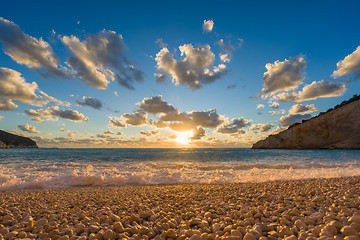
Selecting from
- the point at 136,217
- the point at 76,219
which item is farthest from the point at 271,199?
the point at 76,219

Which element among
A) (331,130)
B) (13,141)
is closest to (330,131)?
(331,130)

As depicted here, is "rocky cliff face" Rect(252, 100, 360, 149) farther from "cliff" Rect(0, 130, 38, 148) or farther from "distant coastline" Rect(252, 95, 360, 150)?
"cliff" Rect(0, 130, 38, 148)

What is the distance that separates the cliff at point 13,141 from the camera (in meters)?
127

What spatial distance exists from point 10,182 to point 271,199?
1225 centimetres

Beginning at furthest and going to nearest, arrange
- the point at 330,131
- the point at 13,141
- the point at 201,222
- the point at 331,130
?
the point at 13,141 < the point at 330,131 < the point at 331,130 < the point at 201,222

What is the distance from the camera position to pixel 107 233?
2535mm

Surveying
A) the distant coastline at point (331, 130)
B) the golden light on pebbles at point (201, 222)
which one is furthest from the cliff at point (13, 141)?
the distant coastline at point (331, 130)

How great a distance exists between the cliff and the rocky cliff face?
629ft

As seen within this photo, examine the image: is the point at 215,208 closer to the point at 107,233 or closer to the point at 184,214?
the point at 184,214

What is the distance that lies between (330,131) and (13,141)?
699 ft

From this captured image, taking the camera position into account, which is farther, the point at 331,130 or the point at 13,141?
the point at 13,141

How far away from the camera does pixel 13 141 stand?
458ft

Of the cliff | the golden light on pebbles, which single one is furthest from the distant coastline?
the cliff

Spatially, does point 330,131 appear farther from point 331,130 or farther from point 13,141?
point 13,141
